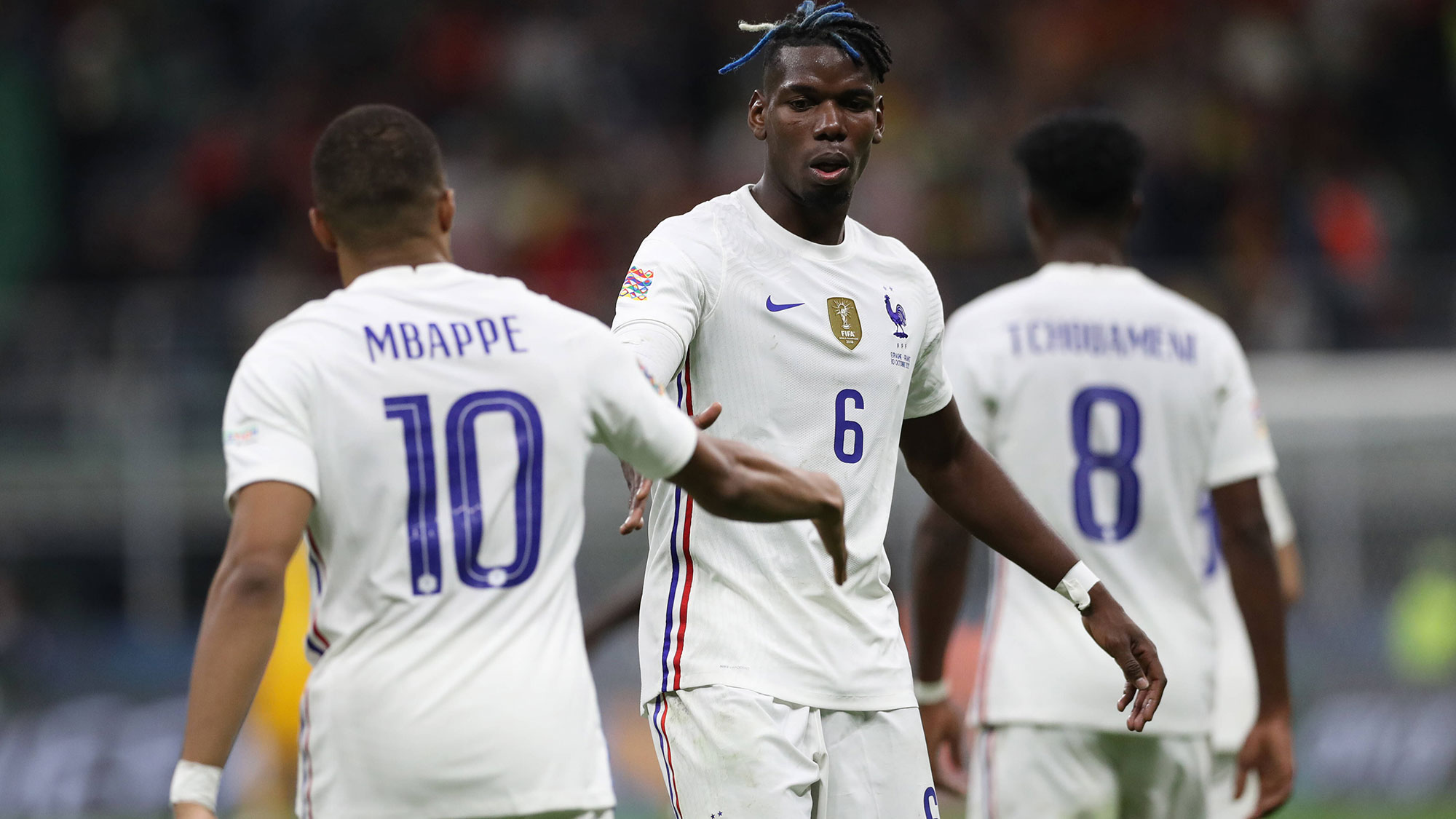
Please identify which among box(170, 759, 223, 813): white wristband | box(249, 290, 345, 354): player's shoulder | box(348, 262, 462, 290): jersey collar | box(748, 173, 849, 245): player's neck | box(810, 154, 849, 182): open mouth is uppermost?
box(810, 154, 849, 182): open mouth

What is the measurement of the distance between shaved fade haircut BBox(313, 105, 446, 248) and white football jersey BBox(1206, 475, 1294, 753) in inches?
139

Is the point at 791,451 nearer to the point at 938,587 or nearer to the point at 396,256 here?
the point at 396,256

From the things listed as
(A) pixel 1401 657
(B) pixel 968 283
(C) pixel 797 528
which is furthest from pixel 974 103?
(C) pixel 797 528

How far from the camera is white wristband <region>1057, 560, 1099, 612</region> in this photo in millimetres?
4828

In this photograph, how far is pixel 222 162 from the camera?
15703 millimetres

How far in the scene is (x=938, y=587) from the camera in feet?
19.0

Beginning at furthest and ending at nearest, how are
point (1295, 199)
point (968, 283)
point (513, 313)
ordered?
point (1295, 199) → point (968, 283) → point (513, 313)

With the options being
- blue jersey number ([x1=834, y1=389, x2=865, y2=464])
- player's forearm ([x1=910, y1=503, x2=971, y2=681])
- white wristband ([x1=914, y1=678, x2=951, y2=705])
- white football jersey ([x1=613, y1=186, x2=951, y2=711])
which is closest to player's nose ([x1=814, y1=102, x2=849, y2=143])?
white football jersey ([x1=613, y1=186, x2=951, y2=711])

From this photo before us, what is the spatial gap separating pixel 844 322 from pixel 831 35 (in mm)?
699

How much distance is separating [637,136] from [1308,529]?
6.92m

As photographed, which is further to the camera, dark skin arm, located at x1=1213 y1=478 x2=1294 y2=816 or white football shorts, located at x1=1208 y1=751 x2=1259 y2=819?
white football shorts, located at x1=1208 y1=751 x2=1259 y2=819

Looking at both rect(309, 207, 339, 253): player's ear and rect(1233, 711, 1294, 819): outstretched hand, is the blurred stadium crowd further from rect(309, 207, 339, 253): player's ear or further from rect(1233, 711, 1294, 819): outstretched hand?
rect(309, 207, 339, 253): player's ear

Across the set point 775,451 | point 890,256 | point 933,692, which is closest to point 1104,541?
point 933,692

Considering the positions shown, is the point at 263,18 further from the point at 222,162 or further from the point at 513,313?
the point at 513,313
